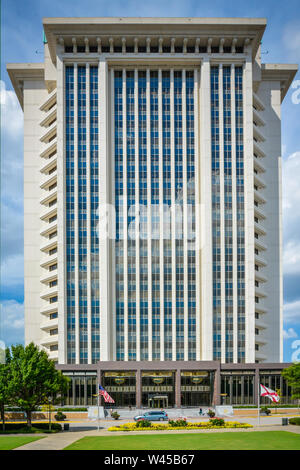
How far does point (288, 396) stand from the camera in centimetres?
8044

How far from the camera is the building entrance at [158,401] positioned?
77625mm

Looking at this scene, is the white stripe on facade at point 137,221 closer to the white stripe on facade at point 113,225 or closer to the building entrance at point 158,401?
the white stripe on facade at point 113,225

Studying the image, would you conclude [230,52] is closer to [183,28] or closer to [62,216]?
[183,28]

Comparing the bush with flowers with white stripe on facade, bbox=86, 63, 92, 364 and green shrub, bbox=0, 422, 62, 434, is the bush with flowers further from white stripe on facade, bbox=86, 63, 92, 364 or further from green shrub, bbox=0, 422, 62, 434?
white stripe on facade, bbox=86, 63, 92, 364

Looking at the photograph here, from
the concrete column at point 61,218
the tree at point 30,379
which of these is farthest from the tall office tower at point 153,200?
the tree at point 30,379

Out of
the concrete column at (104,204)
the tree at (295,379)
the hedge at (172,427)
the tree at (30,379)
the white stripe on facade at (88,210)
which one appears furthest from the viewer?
the white stripe on facade at (88,210)

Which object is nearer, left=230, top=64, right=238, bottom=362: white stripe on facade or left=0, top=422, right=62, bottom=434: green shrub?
left=0, top=422, right=62, bottom=434: green shrub

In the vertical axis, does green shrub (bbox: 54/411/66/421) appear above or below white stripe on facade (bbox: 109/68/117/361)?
below

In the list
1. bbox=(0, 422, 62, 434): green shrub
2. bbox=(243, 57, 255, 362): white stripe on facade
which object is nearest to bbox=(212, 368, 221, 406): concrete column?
bbox=(243, 57, 255, 362): white stripe on facade

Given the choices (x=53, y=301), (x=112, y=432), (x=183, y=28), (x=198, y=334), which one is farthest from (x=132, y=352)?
(x=183, y=28)

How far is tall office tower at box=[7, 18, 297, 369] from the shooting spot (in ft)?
267

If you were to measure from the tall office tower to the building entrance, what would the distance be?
654 cm

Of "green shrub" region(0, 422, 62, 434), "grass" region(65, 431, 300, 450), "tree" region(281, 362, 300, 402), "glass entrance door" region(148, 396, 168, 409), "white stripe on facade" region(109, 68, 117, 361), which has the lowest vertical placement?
"glass entrance door" region(148, 396, 168, 409)

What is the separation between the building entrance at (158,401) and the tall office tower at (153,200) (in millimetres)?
6544
